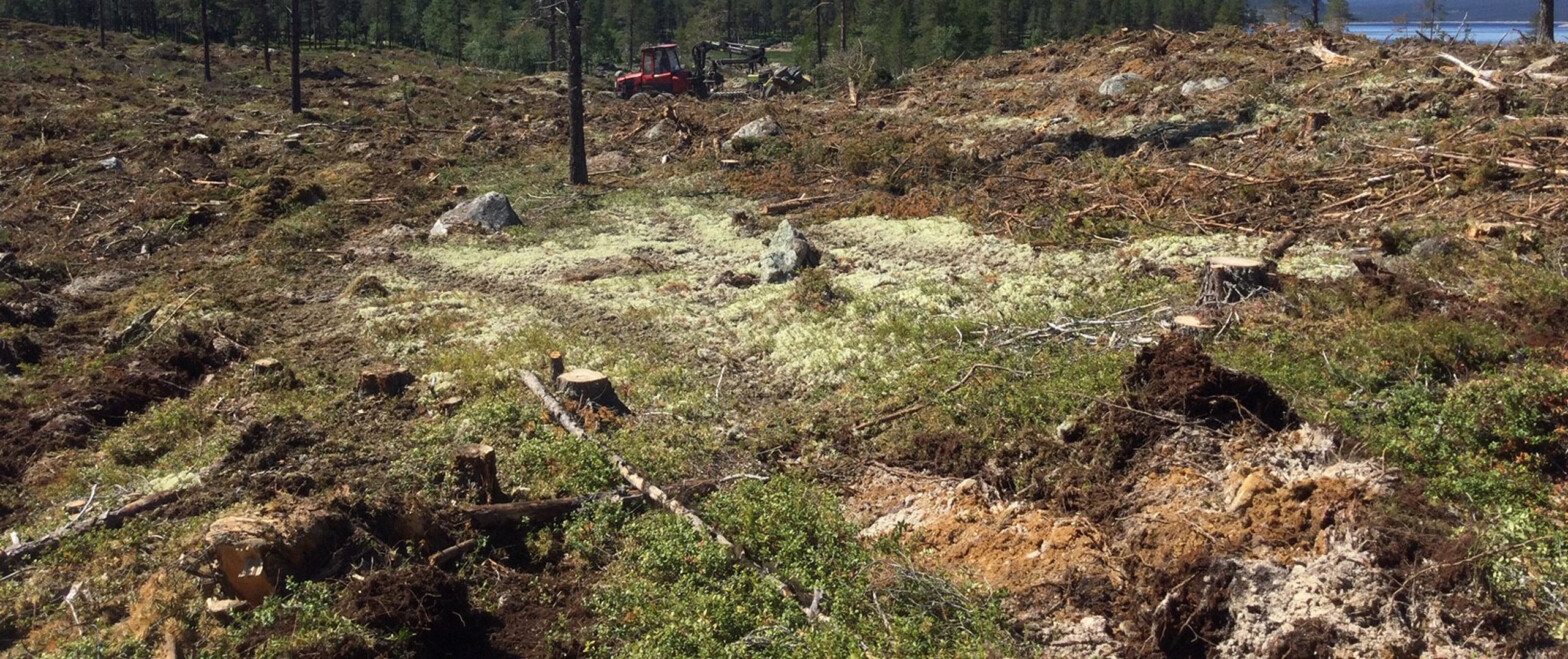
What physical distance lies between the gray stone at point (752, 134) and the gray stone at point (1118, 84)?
780cm

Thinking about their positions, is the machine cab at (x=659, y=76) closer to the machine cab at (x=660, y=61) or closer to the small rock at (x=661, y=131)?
the machine cab at (x=660, y=61)

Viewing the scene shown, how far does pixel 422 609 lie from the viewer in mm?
5430

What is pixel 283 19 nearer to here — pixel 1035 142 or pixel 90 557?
pixel 1035 142

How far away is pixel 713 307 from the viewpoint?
1128cm

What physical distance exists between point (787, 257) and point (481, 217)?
21.2ft

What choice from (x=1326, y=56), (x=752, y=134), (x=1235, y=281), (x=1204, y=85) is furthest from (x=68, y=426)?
(x=1326, y=56)

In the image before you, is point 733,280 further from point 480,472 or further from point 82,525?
point 82,525

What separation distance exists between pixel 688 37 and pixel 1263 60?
4984 cm

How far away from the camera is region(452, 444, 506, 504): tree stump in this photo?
6934 mm

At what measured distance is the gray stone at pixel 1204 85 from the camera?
802 inches

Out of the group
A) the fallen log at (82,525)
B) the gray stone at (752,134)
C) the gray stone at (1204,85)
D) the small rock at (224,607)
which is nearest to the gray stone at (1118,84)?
the gray stone at (1204,85)

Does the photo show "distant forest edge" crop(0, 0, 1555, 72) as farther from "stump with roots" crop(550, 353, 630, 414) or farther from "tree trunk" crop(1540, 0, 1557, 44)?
"stump with roots" crop(550, 353, 630, 414)

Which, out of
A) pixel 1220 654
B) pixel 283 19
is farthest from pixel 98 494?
pixel 283 19

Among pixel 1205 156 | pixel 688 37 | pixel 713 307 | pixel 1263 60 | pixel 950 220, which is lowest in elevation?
pixel 713 307
